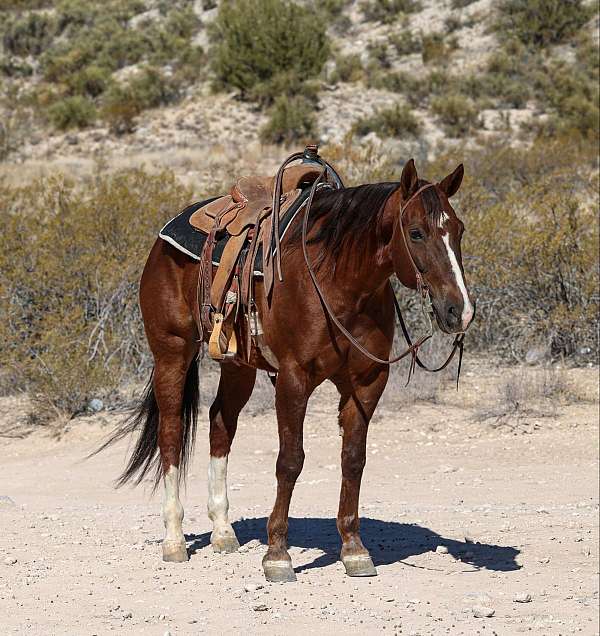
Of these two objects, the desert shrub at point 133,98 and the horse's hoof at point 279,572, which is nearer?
the horse's hoof at point 279,572

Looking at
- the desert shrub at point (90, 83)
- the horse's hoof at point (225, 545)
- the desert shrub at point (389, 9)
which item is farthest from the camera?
the desert shrub at point (389, 9)

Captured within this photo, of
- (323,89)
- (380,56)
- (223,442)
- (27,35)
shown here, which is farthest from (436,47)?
(223,442)

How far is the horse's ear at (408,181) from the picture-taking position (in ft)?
17.2

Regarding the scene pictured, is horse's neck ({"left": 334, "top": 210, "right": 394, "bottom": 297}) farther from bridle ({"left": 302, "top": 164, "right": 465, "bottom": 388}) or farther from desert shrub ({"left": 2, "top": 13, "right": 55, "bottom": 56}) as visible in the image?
desert shrub ({"left": 2, "top": 13, "right": 55, "bottom": 56})

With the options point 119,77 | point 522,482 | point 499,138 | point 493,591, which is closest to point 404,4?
point 119,77

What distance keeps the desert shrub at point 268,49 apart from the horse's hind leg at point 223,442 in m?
26.8

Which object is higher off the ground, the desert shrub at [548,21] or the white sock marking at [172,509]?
the desert shrub at [548,21]

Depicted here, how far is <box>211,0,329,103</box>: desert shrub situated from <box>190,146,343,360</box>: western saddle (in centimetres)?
2687

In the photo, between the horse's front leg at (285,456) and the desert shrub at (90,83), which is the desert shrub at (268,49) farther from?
the horse's front leg at (285,456)

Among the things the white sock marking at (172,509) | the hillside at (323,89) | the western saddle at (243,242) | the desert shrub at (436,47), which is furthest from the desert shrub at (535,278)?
the desert shrub at (436,47)

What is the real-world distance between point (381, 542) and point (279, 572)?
1.20 meters

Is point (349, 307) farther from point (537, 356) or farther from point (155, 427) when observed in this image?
point (537, 356)

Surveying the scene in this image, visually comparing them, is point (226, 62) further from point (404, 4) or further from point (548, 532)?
point (548, 532)

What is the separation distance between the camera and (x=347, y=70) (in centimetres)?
3691
